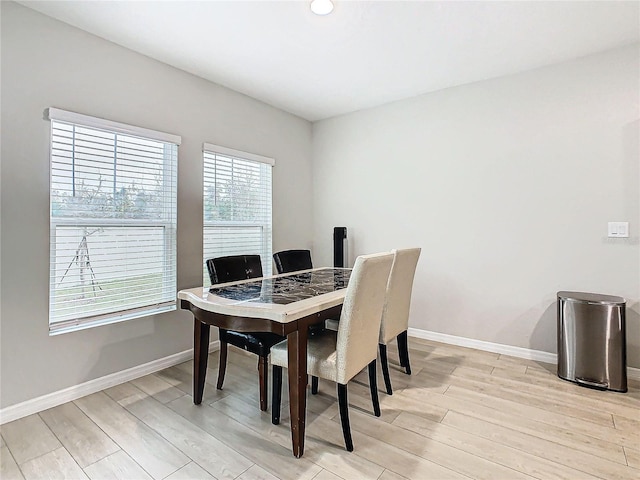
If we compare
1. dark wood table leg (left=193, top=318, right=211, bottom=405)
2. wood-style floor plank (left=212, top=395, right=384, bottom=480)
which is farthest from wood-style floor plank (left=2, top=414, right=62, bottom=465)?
wood-style floor plank (left=212, top=395, right=384, bottom=480)

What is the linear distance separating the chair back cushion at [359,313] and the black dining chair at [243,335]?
1.53 feet

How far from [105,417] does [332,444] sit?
1.42m

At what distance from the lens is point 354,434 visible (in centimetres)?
191

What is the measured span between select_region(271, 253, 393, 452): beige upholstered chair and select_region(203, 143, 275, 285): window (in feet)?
5.46

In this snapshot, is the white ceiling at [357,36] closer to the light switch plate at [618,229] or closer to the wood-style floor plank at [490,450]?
the light switch plate at [618,229]

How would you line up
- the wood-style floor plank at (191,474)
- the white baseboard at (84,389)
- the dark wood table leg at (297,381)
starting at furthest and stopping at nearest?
the white baseboard at (84,389) → the dark wood table leg at (297,381) → the wood-style floor plank at (191,474)

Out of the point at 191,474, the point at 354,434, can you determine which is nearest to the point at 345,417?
the point at 354,434

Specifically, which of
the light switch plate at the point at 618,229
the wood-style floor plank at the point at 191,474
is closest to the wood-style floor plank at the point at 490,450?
the wood-style floor plank at the point at 191,474

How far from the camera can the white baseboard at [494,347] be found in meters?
2.95

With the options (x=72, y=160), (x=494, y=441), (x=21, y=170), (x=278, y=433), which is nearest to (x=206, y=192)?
(x=72, y=160)

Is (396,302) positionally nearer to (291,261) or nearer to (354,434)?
(354,434)

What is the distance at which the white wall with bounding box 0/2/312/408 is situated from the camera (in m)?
2.12

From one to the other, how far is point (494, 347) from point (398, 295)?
1.48 meters

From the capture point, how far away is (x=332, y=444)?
1.83 metres
